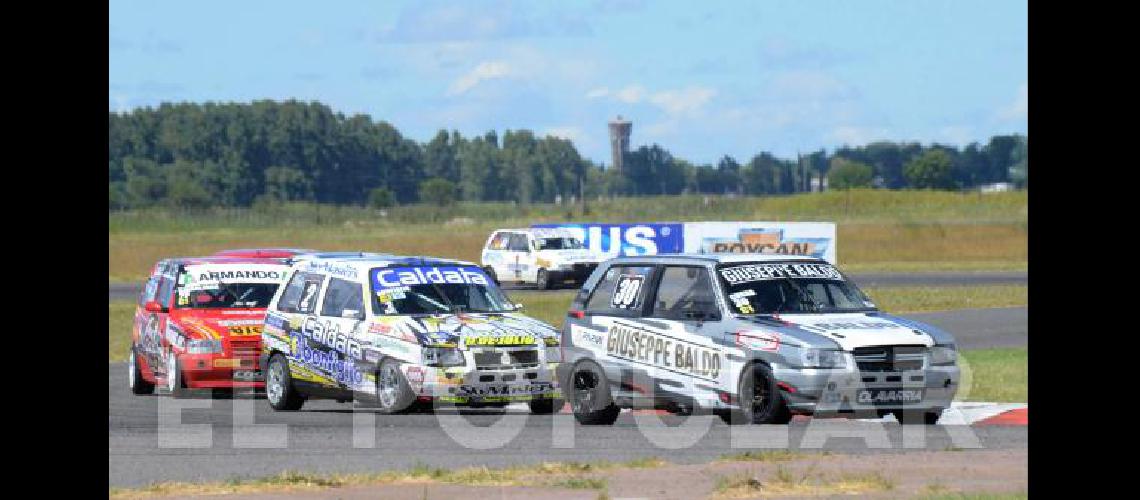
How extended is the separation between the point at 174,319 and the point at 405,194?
13941cm

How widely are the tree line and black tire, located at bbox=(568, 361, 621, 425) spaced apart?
108754 mm

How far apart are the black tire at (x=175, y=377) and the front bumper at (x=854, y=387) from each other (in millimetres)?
7227

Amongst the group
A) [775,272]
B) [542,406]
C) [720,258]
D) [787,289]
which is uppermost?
[720,258]

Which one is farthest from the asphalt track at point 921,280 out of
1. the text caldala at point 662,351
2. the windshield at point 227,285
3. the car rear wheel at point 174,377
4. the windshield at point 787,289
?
the text caldala at point 662,351

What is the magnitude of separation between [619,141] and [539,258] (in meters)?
125

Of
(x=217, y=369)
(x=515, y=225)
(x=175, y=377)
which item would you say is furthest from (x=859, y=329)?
(x=515, y=225)

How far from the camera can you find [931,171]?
153 metres

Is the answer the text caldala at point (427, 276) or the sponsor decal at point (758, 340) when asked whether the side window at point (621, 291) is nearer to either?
the sponsor decal at point (758, 340)

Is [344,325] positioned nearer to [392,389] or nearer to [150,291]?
[392,389]
